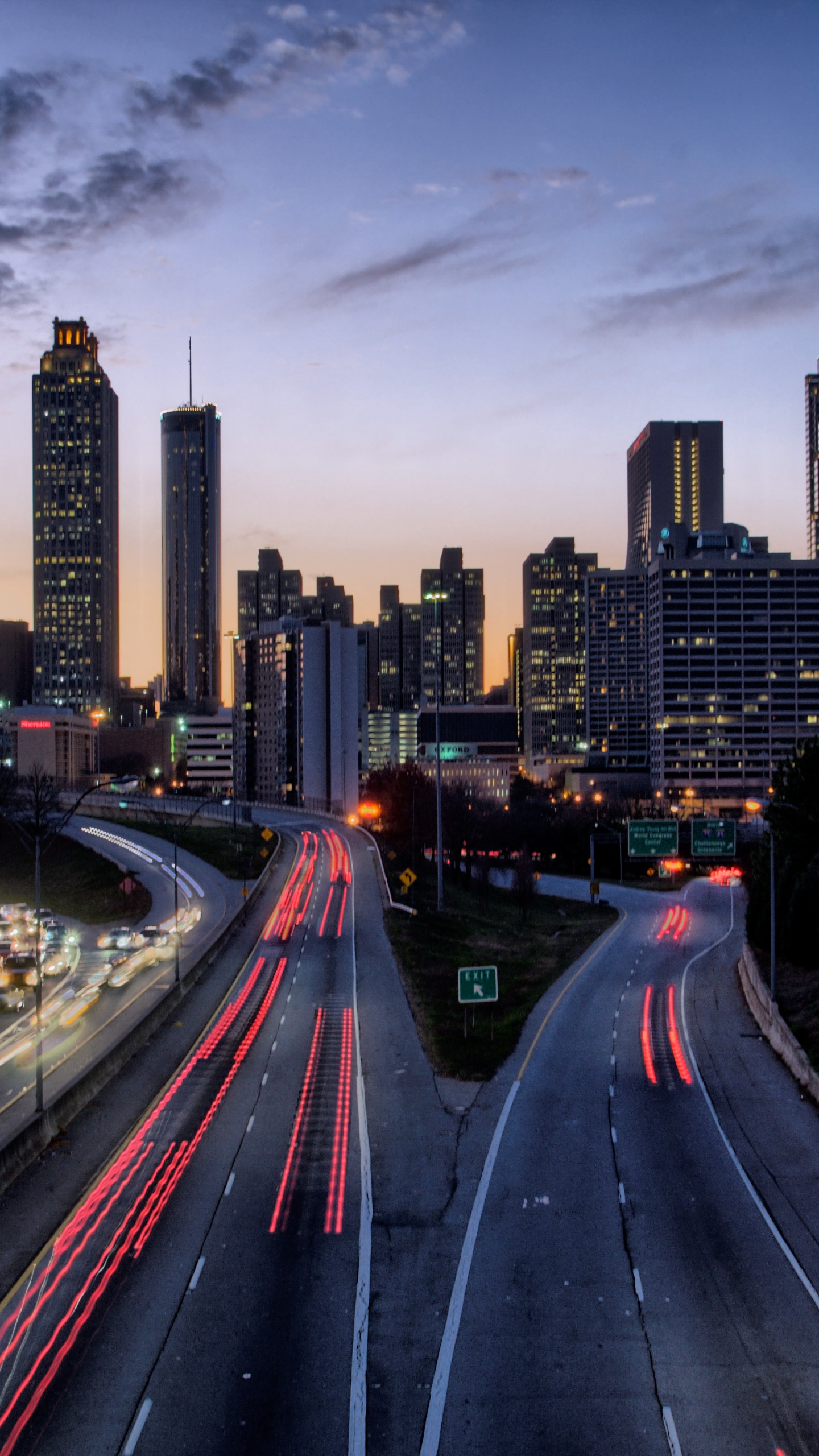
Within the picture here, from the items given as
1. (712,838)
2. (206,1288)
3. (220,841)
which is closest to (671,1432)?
(206,1288)

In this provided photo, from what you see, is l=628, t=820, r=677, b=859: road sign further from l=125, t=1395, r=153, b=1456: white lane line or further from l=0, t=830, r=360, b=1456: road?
l=125, t=1395, r=153, b=1456: white lane line

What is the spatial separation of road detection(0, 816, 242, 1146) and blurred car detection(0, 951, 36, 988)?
1271mm

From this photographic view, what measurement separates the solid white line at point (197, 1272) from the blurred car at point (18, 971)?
32511 mm

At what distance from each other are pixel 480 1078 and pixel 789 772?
3292 centimetres

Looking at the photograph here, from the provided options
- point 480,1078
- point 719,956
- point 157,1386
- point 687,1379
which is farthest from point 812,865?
point 157,1386

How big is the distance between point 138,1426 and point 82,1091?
1604cm

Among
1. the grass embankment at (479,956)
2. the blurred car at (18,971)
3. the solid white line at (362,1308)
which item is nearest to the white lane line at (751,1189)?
the grass embankment at (479,956)

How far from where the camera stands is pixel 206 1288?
1861 cm

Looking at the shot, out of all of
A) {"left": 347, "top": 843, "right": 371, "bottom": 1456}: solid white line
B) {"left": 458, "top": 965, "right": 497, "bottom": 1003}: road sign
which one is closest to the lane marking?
{"left": 347, "top": 843, "right": 371, "bottom": 1456}: solid white line

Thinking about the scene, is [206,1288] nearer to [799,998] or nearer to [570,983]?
[799,998]

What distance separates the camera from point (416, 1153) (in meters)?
25.7

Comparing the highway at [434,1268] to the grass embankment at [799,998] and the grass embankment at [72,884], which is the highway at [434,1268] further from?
the grass embankment at [72,884]

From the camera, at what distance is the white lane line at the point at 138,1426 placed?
1413 cm

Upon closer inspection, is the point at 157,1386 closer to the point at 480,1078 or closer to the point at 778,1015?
the point at 480,1078
